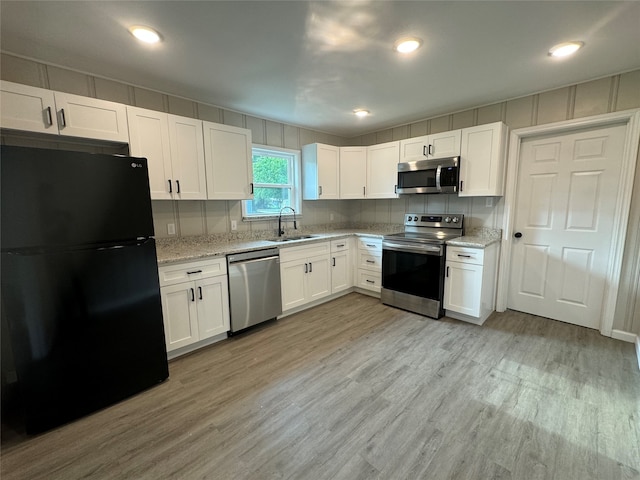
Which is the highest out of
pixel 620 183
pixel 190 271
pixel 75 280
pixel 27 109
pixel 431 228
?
pixel 27 109

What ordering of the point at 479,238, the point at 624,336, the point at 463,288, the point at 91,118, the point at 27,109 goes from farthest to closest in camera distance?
1. the point at 479,238
2. the point at 463,288
3. the point at 624,336
4. the point at 91,118
5. the point at 27,109

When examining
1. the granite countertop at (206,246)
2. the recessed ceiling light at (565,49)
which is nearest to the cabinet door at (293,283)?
the granite countertop at (206,246)

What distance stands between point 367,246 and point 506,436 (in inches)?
102

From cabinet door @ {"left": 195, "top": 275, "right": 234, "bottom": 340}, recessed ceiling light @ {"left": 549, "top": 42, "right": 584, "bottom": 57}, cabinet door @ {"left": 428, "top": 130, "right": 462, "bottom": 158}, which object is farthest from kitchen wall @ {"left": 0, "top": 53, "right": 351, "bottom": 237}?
recessed ceiling light @ {"left": 549, "top": 42, "right": 584, "bottom": 57}

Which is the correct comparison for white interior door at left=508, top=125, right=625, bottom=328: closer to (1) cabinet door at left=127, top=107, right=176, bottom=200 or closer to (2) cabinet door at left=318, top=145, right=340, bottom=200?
(2) cabinet door at left=318, top=145, right=340, bottom=200

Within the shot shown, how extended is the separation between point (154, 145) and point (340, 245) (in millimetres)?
2453

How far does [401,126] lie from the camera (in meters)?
4.07

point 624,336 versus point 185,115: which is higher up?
point 185,115

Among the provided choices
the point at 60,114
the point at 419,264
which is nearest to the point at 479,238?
the point at 419,264

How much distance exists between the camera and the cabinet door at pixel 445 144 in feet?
10.7

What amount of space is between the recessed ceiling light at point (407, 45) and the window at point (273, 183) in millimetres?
2067

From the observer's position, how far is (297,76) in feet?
7.98

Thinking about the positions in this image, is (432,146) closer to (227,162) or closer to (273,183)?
(273,183)

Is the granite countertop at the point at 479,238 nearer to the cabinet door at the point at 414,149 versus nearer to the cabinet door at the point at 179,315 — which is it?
the cabinet door at the point at 414,149
